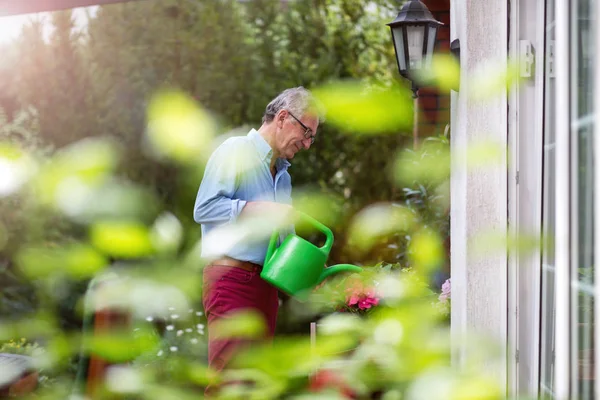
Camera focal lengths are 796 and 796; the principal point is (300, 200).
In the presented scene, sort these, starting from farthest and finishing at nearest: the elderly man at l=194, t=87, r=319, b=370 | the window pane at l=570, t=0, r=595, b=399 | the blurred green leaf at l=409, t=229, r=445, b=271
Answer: the elderly man at l=194, t=87, r=319, b=370, the window pane at l=570, t=0, r=595, b=399, the blurred green leaf at l=409, t=229, r=445, b=271

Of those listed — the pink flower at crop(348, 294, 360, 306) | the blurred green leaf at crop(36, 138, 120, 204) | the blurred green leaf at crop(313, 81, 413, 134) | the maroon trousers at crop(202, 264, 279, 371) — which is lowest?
the pink flower at crop(348, 294, 360, 306)

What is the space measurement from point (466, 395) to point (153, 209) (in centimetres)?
22

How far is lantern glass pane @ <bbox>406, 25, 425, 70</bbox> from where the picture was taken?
3.09 m

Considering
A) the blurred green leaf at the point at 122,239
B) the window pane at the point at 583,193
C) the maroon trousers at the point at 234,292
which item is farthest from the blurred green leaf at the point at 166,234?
the maroon trousers at the point at 234,292

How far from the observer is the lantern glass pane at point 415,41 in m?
3.09

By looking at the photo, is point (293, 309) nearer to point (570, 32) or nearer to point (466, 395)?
point (466, 395)

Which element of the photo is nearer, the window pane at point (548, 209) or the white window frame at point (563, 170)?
the white window frame at point (563, 170)

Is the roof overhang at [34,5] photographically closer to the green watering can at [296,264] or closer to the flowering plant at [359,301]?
the green watering can at [296,264]

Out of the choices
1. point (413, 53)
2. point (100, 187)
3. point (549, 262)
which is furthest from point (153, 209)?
point (413, 53)

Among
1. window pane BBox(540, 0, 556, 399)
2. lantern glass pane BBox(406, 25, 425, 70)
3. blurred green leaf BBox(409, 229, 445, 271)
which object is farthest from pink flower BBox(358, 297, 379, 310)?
blurred green leaf BBox(409, 229, 445, 271)

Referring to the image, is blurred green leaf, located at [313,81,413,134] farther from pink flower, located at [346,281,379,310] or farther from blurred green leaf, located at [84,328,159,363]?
pink flower, located at [346,281,379,310]

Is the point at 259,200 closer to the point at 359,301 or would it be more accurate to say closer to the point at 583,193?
the point at 359,301

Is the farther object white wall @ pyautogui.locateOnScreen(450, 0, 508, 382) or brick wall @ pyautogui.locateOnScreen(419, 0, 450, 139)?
brick wall @ pyautogui.locateOnScreen(419, 0, 450, 139)

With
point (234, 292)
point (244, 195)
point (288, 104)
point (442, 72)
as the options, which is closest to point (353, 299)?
point (234, 292)
